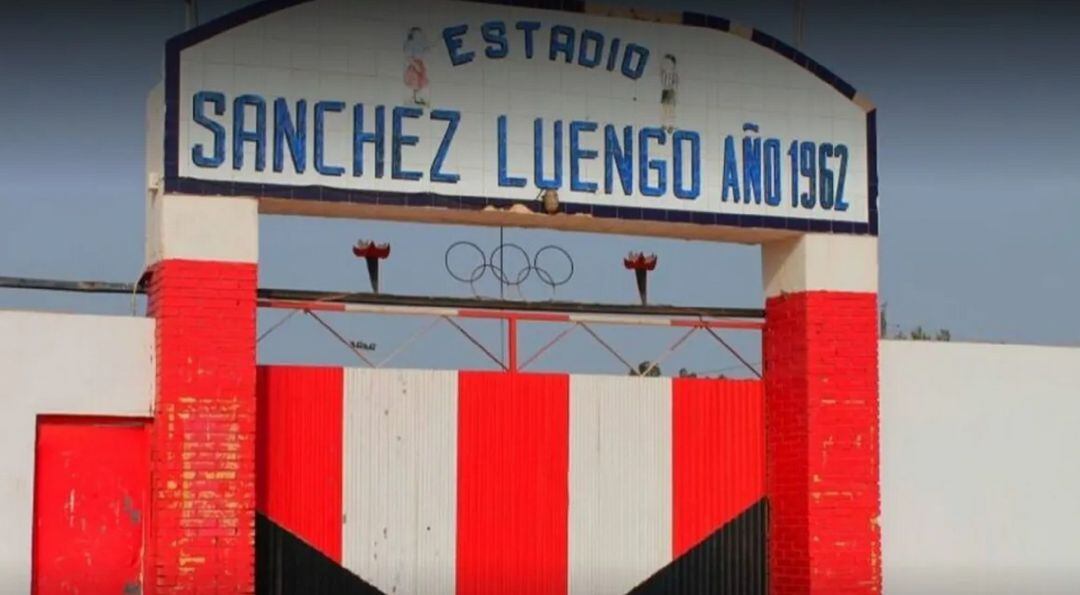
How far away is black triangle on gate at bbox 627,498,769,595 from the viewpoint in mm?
18375

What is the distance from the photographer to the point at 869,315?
18.5m

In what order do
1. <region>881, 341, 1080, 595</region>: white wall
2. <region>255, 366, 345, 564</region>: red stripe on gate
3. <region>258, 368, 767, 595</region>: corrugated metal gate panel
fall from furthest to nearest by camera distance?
<region>881, 341, 1080, 595</region>: white wall → <region>258, 368, 767, 595</region>: corrugated metal gate panel → <region>255, 366, 345, 564</region>: red stripe on gate

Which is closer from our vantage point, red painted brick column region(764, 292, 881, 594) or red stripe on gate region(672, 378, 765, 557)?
red painted brick column region(764, 292, 881, 594)

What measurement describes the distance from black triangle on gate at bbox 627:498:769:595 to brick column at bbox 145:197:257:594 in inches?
164

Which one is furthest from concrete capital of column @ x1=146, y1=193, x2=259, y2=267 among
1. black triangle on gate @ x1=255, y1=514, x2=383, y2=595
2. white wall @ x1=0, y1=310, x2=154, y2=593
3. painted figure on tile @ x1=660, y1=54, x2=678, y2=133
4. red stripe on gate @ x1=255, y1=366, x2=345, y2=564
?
painted figure on tile @ x1=660, y1=54, x2=678, y2=133

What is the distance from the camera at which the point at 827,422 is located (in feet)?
59.8

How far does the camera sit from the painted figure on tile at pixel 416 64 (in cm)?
1692

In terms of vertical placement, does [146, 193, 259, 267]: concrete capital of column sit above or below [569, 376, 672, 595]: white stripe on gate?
above

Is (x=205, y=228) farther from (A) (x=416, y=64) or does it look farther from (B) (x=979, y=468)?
(B) (x=979, y=468)

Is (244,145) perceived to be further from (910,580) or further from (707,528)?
(910,580)

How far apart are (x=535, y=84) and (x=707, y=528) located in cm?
445

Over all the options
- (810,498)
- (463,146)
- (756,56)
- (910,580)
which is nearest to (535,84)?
(463,146)

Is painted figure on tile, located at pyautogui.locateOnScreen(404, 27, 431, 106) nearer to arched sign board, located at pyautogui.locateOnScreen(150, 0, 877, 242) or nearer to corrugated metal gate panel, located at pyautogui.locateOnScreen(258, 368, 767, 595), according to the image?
arched sign board, located at pyautogui.locateOnScreen(150, 0, 877, 242)

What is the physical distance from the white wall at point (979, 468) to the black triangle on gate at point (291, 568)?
16.9ft
